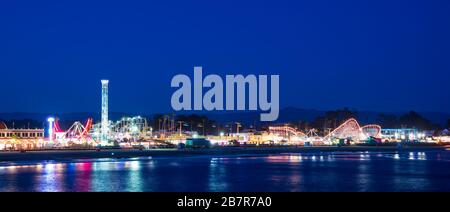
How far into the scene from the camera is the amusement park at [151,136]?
252ft

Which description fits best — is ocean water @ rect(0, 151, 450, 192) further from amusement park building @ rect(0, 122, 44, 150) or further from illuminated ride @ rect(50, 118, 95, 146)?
amusement park building @ rect(0, 122, 44, 150)

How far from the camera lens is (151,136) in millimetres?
Answer: 108938

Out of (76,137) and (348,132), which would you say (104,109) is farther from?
(348,132)

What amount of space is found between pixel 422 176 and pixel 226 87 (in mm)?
11595

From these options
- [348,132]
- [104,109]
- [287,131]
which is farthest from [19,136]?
[348,132]

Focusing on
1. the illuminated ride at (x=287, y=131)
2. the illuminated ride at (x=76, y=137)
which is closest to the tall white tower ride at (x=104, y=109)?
the illuminated ride at (x=76, y=137)

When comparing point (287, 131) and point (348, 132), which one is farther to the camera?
point (287, 131)

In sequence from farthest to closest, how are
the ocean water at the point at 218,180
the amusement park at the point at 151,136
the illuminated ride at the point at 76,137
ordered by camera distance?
the illuminated ride at the point at 76,137
the amusement park at the point at 151,136
the ocean water at the point at 218,180

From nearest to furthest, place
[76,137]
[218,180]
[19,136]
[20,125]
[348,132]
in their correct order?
1. [218,180]
2. [76,137]
3. [19,136]
4. [348,132]
5. [20,125]

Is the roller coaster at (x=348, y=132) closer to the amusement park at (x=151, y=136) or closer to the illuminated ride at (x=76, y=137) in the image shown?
the amusement park at (x=151, y=136)

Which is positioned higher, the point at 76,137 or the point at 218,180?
the point at 76,137

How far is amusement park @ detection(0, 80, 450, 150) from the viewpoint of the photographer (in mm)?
76706

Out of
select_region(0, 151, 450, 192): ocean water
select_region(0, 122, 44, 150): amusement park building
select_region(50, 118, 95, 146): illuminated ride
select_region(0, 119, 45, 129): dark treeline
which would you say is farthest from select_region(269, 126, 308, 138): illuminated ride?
select_region(0, 151, 450, 192): ocean water
